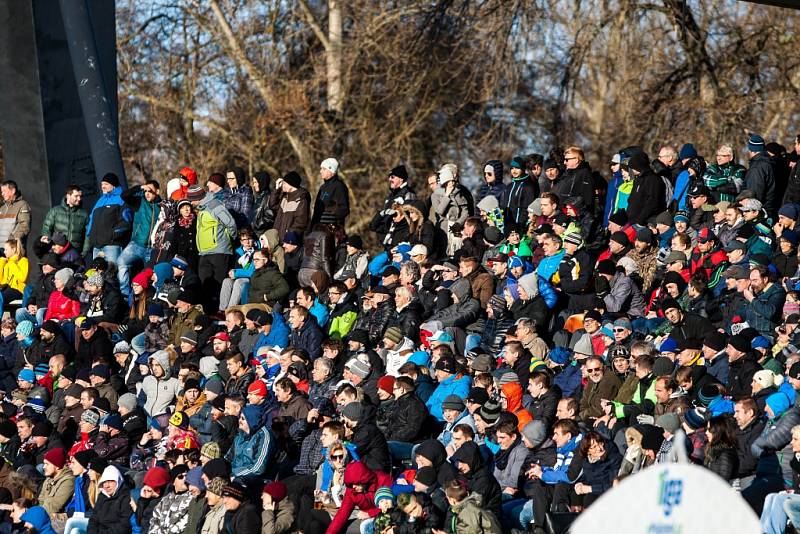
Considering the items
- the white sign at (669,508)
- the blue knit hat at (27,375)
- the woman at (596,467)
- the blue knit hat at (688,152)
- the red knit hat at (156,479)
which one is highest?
the white sign at (669,508)

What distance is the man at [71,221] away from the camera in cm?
1858

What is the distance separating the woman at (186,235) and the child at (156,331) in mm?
828

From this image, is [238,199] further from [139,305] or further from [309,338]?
[309,338]

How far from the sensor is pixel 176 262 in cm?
1694

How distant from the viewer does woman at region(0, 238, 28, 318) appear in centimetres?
1862

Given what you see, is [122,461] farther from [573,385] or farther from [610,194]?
[610,194]

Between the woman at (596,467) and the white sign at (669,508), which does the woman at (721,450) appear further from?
the white sign at (669,508)

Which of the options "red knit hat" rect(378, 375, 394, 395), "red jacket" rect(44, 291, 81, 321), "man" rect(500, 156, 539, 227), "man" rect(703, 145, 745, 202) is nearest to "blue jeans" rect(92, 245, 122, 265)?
Answer: "red jacket" rect(44, 291, 81, 321)

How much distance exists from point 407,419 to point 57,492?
344cm

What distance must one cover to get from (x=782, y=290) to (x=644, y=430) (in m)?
2.65

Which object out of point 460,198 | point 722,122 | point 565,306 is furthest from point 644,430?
point 722,122

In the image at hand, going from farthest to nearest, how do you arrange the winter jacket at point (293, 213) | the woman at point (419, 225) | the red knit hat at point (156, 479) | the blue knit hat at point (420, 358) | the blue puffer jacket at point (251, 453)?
the winter jacket at point (293, 213), the woman at point (419, 225), the blue knit hat at point (420, 358), the red knit hat at point (156, 479), the blue puffer jacket at point (251, 453)

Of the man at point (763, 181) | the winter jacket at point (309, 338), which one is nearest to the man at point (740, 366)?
the man at point (763, 181)

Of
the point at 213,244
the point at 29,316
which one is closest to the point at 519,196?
the point at 213,244
